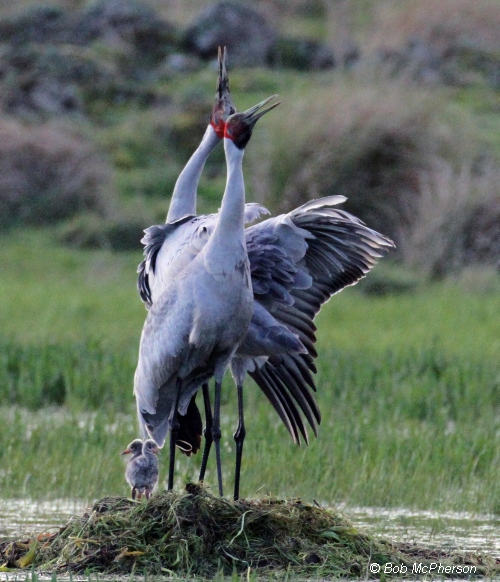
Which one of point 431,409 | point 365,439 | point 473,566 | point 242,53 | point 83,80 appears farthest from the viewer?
point 242,53

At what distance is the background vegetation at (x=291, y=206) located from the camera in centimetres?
828

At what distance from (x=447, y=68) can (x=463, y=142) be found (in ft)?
27.2

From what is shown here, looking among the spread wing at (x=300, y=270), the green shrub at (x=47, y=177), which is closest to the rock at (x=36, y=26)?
the green shrub at (x=47, y=177)

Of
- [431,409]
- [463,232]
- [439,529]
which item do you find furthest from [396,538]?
[463,232]

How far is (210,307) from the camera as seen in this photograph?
6.23 metres

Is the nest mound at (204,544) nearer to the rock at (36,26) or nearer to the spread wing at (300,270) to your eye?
the spread wing at (300,270)

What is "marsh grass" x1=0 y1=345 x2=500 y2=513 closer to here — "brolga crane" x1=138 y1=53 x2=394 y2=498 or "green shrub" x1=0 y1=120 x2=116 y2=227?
"brolga crane" x1=138 y1=53 x2=394 y2=498

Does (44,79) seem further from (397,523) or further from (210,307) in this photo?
(210,307)

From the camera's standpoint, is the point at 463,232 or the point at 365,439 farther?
the point at 463,232

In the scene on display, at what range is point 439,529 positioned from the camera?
22.8 feet

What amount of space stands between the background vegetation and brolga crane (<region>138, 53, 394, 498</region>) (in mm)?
567

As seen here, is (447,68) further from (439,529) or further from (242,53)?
(439,529)

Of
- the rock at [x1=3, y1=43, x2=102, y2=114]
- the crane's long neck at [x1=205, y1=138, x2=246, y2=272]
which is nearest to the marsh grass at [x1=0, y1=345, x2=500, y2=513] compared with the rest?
the crane's long neck at [x1=205, y1=138, x2=246, y2=272]

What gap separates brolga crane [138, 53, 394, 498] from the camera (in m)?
6.76
